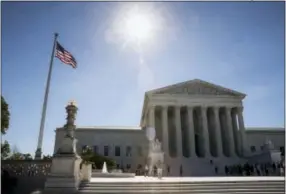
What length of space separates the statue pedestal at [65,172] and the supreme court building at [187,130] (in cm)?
4216

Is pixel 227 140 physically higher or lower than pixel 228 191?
higher

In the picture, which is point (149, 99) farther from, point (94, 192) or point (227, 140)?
point (94, 192)

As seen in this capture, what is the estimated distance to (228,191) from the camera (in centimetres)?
1630

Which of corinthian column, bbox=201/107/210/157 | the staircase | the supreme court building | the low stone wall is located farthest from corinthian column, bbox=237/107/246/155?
the low stone wall

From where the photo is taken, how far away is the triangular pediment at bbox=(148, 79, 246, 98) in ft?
200

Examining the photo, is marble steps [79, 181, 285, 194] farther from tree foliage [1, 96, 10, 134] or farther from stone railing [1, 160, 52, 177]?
tree foliage [1, 96, 10, 134]

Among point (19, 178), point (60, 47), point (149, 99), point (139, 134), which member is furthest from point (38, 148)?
point (139, 134)

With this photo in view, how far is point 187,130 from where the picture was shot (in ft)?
200

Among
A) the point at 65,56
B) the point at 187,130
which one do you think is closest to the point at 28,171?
the point at 65,56

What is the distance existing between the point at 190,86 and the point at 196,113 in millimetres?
7488

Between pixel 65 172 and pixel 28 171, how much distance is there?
5000mm

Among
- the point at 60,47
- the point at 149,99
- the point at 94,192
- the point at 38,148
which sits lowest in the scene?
the point at 94,192

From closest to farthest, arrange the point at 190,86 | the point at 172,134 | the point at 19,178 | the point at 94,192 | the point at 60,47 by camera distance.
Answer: the point at 94,192
the point at 19,178
the point at 60,47
the point at 190,86
the point at 172,134

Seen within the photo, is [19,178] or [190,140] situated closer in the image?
[19,178]
